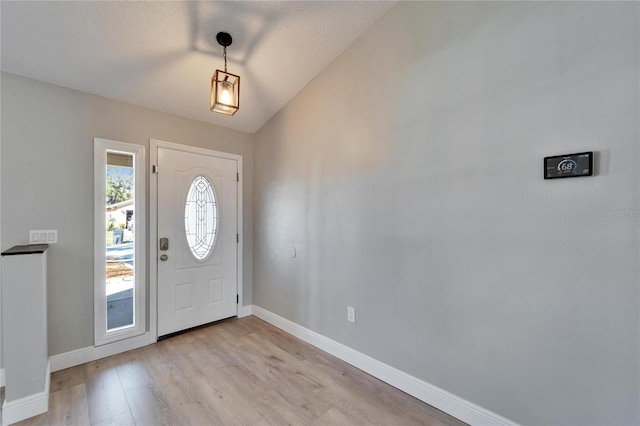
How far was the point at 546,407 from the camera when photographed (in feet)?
4.93

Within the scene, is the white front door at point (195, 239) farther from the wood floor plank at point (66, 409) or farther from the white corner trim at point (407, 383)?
the white corner trim at point (407, 383)

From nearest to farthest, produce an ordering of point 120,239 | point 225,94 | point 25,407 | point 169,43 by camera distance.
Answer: point 25,407 < point 225,94 < point 169,43 < point 120,239

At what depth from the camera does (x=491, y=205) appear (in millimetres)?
1698

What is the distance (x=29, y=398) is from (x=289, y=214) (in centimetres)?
240

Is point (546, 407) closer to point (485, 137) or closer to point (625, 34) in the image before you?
point (485, 137)

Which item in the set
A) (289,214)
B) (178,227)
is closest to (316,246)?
(289,214)

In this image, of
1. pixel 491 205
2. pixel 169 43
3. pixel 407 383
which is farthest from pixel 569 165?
pixel 169 43

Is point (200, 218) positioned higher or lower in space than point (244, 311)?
higher

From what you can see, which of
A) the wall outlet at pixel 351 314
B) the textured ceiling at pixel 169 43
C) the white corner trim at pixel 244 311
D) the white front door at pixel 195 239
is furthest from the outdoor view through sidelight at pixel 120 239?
the wall outlet at pixel 351 314

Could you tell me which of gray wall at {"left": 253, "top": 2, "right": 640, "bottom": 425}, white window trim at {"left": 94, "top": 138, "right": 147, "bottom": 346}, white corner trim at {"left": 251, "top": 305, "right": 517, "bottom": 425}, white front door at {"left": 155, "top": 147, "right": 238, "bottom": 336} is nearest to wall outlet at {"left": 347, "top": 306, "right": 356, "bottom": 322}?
gray wall at {"left": 253, "top": 2, "right": 640, "bottom": 425}

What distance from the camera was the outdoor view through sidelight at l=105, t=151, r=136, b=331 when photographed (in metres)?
2.66

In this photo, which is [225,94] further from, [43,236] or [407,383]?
[407,383]

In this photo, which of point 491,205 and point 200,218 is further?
point 200,218

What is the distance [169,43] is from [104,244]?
1.89 metres
